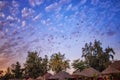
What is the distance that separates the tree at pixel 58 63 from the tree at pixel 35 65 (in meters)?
3.82

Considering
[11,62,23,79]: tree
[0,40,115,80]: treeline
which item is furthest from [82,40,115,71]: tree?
[11,62,23,79]: tree

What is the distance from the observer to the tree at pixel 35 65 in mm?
88875

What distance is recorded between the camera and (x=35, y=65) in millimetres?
89875

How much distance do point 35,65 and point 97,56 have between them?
1150 inches

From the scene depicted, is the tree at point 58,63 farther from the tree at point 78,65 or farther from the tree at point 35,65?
the tree at point 78,65

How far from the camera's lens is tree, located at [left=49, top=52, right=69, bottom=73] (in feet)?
291

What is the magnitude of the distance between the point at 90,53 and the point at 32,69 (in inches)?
1089

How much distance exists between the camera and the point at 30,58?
300ft

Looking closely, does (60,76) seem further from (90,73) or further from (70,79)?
(90,73)

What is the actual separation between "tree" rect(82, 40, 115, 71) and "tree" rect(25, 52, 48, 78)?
20475 millimetres

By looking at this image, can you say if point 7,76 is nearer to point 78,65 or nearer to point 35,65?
point 35,65

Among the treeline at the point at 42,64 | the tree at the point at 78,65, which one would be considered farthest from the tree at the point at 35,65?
the tree at the point at 78,65

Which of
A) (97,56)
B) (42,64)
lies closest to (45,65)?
(42,64)

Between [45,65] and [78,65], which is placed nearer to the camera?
[78,65]
